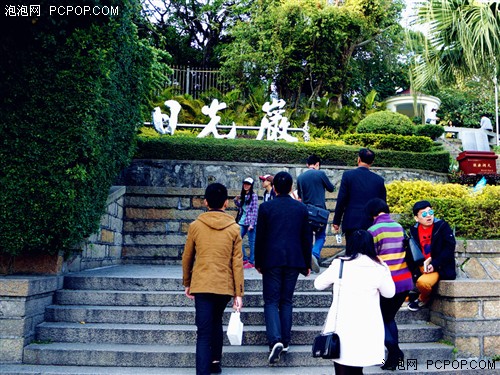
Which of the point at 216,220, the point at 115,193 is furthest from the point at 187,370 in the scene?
the point at 115,193

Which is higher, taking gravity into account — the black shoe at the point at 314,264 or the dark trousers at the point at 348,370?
the black shoe at the point at 314,264

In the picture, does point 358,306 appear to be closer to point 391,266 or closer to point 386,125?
point 391,266

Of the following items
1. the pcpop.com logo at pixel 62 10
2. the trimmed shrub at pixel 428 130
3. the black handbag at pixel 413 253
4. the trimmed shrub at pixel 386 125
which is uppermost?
the trimmed shrub at pixel 428 130

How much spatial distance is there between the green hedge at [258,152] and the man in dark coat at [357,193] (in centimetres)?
592

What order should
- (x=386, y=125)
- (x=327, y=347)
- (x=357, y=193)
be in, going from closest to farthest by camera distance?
(x=327, y=347) < (x=357, y=193) < (x=386, y=125)

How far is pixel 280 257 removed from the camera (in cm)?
458

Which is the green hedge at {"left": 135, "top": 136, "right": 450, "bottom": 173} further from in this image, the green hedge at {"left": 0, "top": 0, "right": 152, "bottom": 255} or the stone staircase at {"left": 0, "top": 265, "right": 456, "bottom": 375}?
the stone staircase at {"left": 0, "top": 265, "right": 456, "bottom": 375}

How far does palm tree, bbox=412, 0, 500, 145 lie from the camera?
10180 mm

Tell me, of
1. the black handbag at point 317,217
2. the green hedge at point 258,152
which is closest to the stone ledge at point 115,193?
the green hedge at point 258,152

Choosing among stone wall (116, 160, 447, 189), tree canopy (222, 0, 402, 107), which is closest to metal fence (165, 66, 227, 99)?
tree canopy (222, 0, 402, 107)

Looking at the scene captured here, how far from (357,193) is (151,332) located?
9.21 feet

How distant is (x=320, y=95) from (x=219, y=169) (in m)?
12.3

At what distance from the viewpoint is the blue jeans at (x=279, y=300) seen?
4578mm

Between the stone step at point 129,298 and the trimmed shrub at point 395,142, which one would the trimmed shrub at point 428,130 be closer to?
the trimmed shrub at point 395,142
